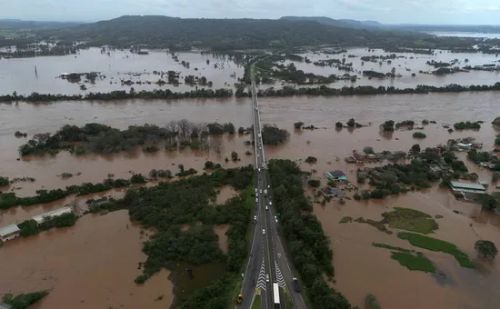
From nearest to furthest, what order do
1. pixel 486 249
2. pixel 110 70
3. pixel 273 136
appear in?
pixel 486 249
pixel 273 136
pixel 110 70

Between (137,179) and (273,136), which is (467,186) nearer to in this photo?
(273,136)

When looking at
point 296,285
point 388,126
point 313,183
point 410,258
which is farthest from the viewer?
point 388,126

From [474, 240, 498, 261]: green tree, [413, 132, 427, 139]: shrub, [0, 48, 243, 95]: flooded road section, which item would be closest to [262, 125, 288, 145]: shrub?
[413, 132, 427, 139]: shrub

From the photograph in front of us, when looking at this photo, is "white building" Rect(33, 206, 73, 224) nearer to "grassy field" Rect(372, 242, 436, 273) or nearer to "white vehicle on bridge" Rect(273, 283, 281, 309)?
"white vehicle on bridge" Rect(273, 283, 281, 309)

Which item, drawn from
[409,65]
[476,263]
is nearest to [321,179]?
A: [476,263]

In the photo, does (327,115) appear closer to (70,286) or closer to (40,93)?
(70,286)

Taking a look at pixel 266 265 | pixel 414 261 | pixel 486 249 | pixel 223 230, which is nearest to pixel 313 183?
pixel 223 230
